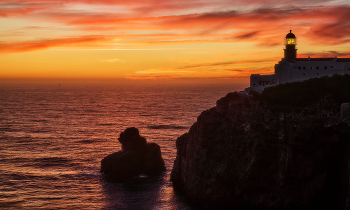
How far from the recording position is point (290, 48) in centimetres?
6662

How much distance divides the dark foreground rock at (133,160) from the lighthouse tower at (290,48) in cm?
3209

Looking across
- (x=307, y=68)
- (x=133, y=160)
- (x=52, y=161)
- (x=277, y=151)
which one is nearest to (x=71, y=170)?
(x=52, y=161)

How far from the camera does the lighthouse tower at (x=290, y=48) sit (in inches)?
2623

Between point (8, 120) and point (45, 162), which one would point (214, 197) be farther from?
point (8, 120)

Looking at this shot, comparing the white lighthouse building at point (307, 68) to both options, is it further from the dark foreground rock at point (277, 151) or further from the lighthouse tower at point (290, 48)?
the dark foreground rock at point (277, 151)

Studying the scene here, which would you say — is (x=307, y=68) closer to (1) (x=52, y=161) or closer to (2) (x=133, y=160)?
(2) (x=133, y=160)

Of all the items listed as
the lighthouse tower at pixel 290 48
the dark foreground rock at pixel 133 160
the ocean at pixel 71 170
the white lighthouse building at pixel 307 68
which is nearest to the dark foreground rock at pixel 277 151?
the ocean at pixel 71 170

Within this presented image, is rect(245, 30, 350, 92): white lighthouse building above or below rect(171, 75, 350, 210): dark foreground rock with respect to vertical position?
above

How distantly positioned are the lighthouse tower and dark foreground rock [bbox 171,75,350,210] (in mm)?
23393

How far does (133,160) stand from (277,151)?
898 inches

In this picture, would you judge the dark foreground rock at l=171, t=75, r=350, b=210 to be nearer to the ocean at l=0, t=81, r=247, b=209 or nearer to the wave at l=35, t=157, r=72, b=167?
the ocean at l=0, t=81, r=247, b=209

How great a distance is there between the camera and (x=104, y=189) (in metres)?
47.0

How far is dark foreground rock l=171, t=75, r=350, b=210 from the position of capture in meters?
37.9

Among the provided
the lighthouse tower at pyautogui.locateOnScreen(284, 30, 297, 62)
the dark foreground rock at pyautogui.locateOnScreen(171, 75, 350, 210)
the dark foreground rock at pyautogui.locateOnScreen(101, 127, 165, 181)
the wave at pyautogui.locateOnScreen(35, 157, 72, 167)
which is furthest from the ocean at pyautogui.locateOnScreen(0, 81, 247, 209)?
the lighthouse tower at pyautogui.locateOnScreen(284, 30, 297, 62)
